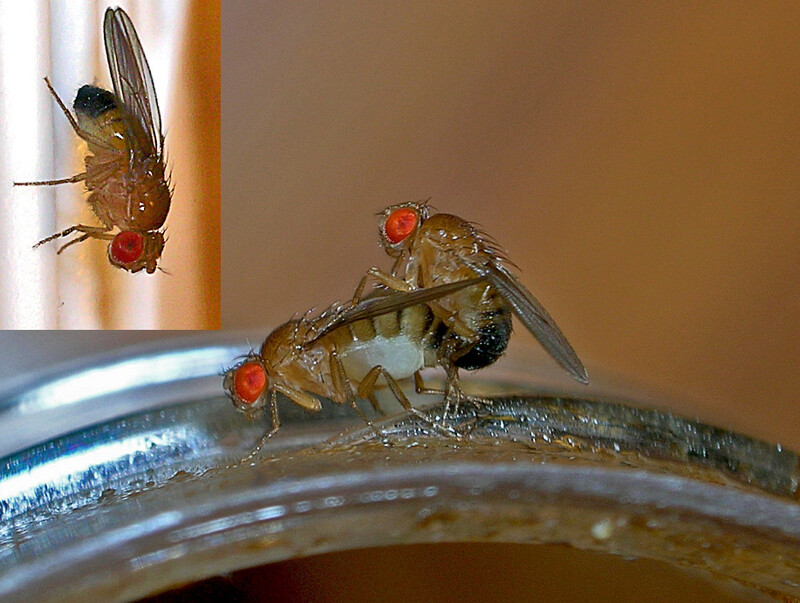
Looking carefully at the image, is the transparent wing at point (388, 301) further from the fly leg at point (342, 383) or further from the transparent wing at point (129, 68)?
the transparent wing at point (129, 68)

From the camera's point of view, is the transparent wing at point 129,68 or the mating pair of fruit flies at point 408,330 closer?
the mating pair of fruit flies at point 408,330

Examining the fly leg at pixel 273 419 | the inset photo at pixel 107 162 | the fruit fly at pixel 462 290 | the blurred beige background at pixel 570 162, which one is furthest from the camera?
the blurred beige background at pixel 570 162

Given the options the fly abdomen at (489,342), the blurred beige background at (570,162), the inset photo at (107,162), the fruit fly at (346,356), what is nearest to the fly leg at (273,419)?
the fruit fly at (346,356)

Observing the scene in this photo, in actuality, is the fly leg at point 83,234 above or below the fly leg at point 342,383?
above

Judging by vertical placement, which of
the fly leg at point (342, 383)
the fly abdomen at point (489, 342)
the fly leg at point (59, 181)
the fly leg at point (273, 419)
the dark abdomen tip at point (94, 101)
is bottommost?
the fly leg at point (273, 419)

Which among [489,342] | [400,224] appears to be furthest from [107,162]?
[489,342]

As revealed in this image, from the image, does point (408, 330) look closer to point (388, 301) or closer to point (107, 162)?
point (388, 301)

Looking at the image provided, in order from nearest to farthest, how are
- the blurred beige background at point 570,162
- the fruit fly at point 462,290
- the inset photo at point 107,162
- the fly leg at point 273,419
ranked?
the fly leg at point 273,419
the fruit fly at point 462,290
the inset photo at point 107,162
the blurred beige background at point 570,162
